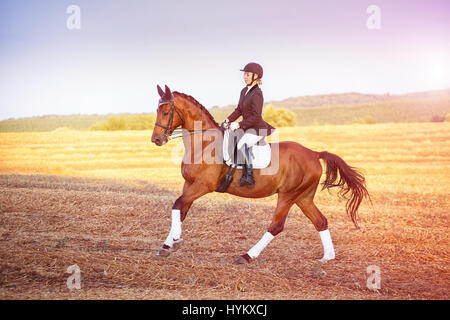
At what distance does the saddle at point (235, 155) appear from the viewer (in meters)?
6.99

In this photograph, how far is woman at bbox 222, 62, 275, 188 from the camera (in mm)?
6984

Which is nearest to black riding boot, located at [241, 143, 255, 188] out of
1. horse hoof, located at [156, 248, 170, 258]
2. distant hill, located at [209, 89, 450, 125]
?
horse hoof, located at [156, 248, 170, 258]

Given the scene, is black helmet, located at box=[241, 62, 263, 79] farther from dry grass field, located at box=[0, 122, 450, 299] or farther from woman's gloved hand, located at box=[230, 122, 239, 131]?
dry grass field, located at box=[0, 122, 450, 299]

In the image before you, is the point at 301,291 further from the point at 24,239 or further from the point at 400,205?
the point at 400,205

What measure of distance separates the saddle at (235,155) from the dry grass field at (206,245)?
149cm

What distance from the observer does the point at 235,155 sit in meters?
6.99

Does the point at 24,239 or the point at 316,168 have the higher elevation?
the point at 316,168

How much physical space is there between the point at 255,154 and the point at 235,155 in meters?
0.35

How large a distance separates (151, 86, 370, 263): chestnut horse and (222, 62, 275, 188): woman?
0.18 meters

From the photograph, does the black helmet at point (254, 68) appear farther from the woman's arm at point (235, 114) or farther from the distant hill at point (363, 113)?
the distant hill at point (363, 113)

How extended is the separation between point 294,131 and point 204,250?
26.6 m

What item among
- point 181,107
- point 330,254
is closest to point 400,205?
point 330,254

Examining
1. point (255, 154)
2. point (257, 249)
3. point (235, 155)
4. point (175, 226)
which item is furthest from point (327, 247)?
point (175, 226)

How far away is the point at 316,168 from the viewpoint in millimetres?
7281
